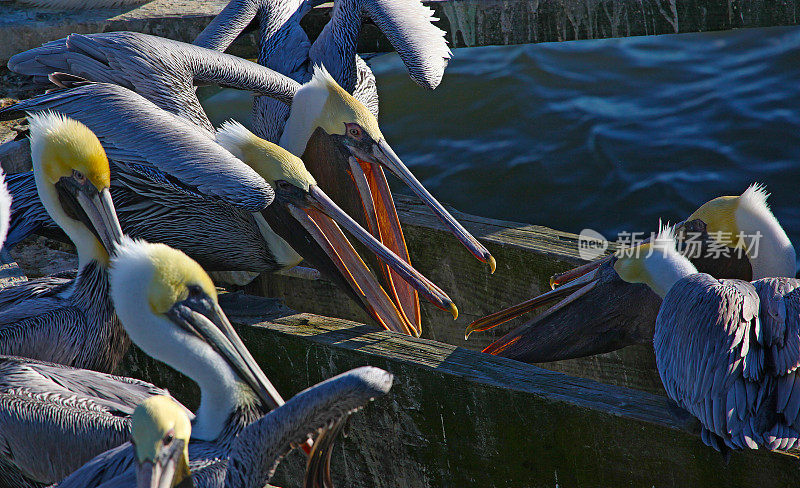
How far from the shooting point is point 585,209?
466 cm

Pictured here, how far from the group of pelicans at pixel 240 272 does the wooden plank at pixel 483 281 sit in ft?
0.39

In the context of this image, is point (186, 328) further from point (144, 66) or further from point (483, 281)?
point (144, 66)

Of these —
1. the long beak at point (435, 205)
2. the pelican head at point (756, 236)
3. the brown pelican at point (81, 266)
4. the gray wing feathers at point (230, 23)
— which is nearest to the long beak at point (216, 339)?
the brown pelican at point (81, 266)

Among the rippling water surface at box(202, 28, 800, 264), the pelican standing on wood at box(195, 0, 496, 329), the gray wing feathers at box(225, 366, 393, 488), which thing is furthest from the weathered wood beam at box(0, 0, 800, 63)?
the gray wing feathers at box(225, 366, 393, 488)

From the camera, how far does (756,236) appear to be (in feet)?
8.38

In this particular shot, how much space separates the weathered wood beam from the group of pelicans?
637 mm

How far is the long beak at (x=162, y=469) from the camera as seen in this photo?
152 centimetres

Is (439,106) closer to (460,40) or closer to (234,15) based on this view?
(460,40)

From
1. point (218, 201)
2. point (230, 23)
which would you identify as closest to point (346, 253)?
point (218, 201)

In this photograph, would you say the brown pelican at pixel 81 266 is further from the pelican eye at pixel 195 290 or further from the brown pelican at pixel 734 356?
the brown pelican at pixel 734 356

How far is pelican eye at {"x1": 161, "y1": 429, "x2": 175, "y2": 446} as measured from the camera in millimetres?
1553

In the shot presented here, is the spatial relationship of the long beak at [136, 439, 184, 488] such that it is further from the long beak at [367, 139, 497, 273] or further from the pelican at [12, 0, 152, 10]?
the pelican at [12, 0, 152, 10]

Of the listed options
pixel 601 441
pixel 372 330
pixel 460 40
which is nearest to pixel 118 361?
pixel 372 330

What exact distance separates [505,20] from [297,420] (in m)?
3.13
